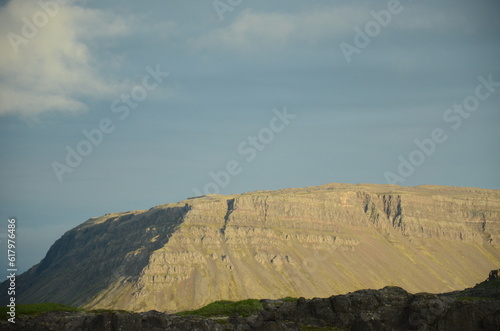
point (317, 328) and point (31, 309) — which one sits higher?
point (31, 309)

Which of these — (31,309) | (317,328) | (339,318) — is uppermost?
(31,309)

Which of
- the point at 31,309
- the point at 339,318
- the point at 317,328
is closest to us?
the point at 317,328

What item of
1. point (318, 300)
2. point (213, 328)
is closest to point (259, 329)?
point (213, 328)

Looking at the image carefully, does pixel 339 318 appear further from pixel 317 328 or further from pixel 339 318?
pixel 317 328

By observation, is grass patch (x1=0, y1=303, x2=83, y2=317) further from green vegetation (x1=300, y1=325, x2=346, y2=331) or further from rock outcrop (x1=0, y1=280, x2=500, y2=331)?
green vegetation (x1=300, y1=325, x2=346, y2=331)

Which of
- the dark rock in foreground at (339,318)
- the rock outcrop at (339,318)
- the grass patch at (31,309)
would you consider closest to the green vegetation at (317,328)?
the rock outcrop at (339,318)

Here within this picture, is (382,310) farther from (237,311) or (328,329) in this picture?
(237,311)

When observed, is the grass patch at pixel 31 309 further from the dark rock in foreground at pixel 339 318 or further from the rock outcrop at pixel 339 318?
the dark rock in foreground at pixel 339 318

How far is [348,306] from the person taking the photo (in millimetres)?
69000

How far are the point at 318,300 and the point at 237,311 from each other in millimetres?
12926

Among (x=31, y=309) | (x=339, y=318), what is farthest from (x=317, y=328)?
(x=31, y=309)

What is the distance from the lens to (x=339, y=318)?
224 ft

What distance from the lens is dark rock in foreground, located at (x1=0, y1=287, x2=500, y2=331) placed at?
63438 mm

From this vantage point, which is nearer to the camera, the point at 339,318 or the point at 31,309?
the point at 339,318
